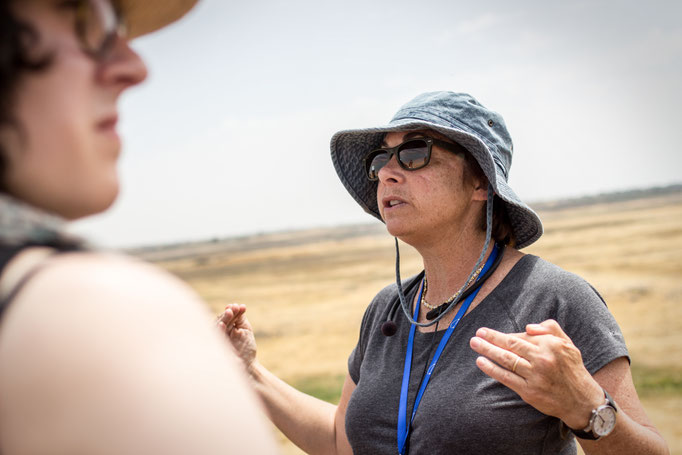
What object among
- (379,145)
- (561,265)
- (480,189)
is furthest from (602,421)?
(561,265)

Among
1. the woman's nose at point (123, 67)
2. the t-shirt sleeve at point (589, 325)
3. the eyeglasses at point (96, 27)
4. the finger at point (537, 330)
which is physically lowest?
the t-shirt sleeve at point (589, 325)

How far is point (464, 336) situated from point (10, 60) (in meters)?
2.05

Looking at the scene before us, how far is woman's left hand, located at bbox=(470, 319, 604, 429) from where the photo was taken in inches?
69.3

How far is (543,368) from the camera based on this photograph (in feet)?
5.75

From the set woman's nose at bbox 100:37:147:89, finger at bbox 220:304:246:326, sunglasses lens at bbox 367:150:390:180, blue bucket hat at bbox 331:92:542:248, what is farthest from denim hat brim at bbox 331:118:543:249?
woman's nose at bbox 100:37:147:89

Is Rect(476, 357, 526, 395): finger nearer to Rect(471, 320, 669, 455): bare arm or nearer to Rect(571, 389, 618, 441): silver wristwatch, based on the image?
Rect(471, 320, 669, 455): bare arm

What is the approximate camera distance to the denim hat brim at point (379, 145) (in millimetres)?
2559

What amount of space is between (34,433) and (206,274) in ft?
137

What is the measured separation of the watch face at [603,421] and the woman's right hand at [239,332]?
4.69 feet

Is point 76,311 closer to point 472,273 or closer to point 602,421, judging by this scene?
point 602,421

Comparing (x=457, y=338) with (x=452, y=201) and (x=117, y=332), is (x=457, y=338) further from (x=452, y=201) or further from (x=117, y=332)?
(x=117, y=332)

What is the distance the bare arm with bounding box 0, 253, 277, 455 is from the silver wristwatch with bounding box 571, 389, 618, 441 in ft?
5.35

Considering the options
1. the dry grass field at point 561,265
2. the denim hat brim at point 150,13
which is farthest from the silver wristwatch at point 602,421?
the dry grass field at point 561,265

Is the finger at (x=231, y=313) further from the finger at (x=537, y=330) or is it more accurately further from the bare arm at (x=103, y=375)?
the bare arm at (x=103, y=375)
